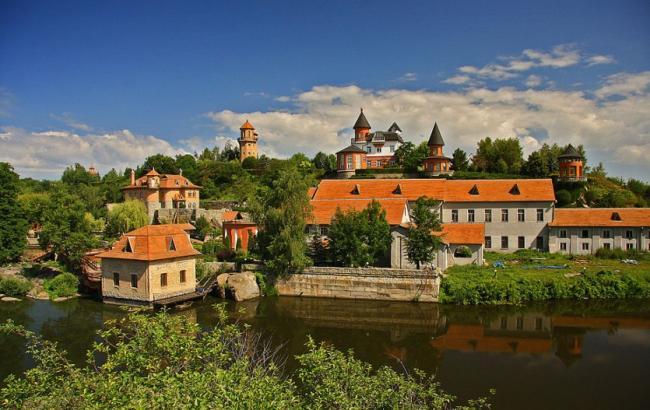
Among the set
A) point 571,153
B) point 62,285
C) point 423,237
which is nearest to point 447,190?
point 423,237

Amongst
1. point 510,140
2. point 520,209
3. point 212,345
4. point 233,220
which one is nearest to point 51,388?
point 212,345

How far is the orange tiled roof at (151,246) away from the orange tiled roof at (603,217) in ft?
97.0

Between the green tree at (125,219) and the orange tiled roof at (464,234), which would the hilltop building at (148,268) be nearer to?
the green tree at (125,219)

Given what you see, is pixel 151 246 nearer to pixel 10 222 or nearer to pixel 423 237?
pixel 10 222

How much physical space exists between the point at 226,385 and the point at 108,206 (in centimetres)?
5614

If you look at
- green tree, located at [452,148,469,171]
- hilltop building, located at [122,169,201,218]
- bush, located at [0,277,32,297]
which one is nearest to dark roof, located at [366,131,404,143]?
green tree, located at [452,148,469,171]

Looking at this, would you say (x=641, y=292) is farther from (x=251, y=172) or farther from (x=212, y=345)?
(x=251, y=172)

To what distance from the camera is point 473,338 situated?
74.3 feet

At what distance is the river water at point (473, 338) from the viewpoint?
17062 mm

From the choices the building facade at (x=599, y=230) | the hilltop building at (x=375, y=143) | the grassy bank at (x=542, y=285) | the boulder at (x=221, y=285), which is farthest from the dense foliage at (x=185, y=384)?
the hilltop building at (x=375, y=143)

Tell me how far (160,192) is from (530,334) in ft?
146

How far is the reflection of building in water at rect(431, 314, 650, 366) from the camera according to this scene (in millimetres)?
21219

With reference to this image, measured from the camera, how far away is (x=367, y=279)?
29.9 m

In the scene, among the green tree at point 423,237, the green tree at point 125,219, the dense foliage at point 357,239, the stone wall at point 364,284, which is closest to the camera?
the stone wall at point 364,284
